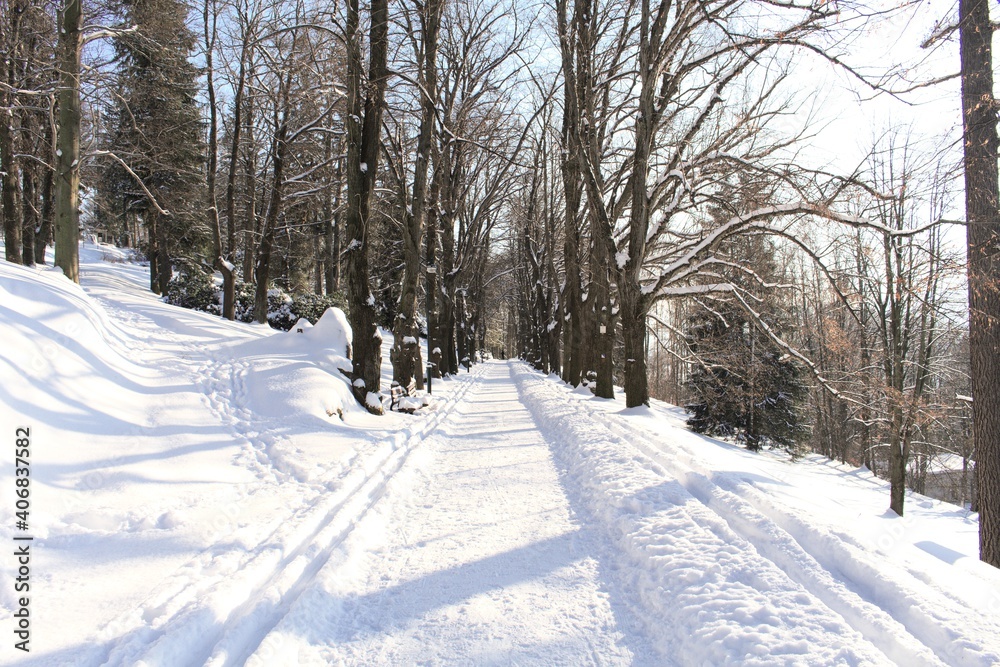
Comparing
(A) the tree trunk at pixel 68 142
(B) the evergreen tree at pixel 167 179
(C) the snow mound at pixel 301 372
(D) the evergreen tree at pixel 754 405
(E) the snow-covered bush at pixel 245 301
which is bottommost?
(D) the evergreen tree at pixel 754 405

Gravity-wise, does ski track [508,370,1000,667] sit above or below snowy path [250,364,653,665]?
above

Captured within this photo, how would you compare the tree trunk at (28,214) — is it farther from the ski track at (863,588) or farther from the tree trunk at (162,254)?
the ski track at (863,588)

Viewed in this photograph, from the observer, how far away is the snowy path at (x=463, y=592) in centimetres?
272

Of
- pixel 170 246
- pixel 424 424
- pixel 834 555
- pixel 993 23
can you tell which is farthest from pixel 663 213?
pixel 170 246

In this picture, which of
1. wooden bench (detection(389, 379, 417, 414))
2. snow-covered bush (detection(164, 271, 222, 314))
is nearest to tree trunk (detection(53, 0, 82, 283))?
wooden bench (detection(389, 379, 417, 414))

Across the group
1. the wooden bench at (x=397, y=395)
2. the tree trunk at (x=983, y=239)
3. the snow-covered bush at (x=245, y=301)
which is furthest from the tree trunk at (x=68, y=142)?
the tree trunk at (x=983, y=239)

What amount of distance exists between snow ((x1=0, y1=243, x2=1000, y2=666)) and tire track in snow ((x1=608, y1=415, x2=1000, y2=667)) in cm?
2

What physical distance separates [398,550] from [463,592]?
0.89 meters

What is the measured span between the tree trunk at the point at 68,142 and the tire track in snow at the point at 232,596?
338 inches

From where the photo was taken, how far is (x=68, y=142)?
9375 mm

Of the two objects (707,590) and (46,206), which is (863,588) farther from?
(46,206)

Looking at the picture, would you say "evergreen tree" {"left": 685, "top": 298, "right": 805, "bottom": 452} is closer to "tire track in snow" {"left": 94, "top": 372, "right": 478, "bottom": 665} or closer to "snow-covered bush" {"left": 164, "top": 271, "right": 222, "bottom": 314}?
"tire track in snow" {"left": 94, "top": 372, "right": 478, "bottom": 665}

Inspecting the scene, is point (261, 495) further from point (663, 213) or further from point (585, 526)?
point (663, 213)

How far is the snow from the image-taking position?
104 inches
